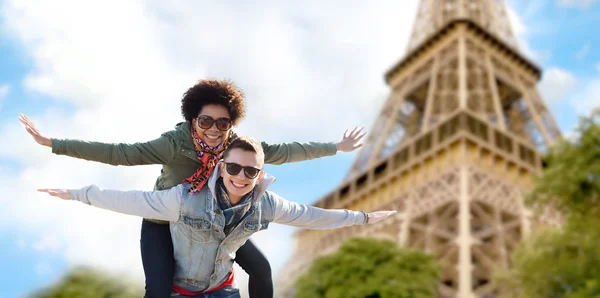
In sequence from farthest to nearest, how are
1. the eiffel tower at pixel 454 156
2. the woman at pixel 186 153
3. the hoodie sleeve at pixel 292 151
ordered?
1. the eiffel tower at pixel 454 156
2. the hoodie sleeve at pixel 292 151
3. the woman at pixel 186 153

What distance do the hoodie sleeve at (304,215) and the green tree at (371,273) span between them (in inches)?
558

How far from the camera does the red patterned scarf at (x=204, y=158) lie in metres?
2.95

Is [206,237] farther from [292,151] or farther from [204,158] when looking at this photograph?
[292,151]

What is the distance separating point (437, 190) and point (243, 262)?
68.9 ft

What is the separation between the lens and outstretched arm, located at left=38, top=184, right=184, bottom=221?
2795 mm

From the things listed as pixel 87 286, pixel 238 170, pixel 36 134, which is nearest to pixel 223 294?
pixel 238 170

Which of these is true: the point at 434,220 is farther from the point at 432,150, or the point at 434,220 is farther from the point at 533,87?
the point at 533,87

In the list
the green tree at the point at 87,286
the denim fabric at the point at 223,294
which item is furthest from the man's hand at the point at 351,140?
the green tree at the point at 87,286

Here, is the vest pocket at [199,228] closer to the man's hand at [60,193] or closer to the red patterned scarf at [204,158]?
the red patterned scarf at [204,158]

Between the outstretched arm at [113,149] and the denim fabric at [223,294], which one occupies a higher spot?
the outstretched arm at [113,149]

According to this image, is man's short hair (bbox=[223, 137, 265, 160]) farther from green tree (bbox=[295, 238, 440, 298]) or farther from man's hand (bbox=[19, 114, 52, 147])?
green tree (bbox=[295, 238, 440, 298])

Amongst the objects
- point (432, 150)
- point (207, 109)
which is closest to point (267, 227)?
point (207, 109)

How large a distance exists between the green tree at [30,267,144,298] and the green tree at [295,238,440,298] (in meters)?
5.85

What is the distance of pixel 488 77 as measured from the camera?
30875 millimetres
